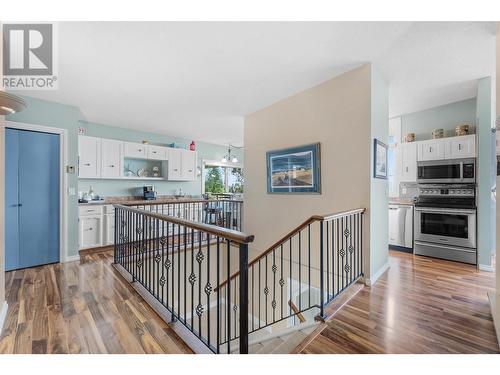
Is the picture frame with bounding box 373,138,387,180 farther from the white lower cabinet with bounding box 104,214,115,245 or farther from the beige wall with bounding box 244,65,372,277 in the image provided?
the white lower cabinet with bounding box 104,214,115,245

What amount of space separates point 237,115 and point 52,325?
3.90m

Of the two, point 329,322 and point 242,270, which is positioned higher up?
point 242,270

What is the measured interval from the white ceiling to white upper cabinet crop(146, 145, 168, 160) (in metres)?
1.60

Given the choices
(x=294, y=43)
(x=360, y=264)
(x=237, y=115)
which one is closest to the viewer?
(x=294, y=43)

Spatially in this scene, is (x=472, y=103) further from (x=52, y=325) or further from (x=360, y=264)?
(x=52, y=325)

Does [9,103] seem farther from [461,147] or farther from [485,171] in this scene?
[461,147]

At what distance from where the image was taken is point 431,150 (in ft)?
13.0

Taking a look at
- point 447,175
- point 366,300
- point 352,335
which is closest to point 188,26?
point 352,335

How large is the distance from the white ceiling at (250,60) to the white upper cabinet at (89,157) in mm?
900

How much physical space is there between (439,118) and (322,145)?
2.56m

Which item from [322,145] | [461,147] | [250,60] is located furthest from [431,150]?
[250,60]

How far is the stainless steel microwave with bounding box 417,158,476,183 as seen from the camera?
3480 millimetres

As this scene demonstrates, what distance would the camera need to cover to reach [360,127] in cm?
277

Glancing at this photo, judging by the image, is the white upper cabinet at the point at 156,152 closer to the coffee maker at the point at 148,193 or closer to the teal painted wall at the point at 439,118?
the coffee maker at the point at 148,193
